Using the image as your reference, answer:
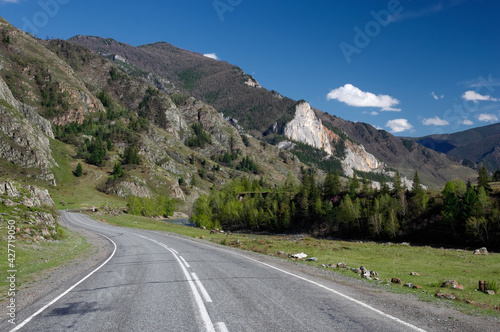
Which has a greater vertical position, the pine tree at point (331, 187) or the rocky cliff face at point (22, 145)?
the rocky cliff face at point (22, 145)

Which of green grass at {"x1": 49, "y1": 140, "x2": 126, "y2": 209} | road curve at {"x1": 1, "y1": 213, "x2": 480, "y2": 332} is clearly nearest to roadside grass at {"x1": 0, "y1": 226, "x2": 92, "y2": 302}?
road curve at {"x1": 1, "y1": 213, "x2": 480, "y2": 332}

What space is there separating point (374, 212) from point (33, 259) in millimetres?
75978

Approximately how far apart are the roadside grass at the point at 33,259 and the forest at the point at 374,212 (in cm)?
6705

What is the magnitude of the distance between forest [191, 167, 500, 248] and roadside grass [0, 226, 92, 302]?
67053 mm

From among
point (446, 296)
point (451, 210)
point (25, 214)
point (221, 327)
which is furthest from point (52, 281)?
point (451, 210)

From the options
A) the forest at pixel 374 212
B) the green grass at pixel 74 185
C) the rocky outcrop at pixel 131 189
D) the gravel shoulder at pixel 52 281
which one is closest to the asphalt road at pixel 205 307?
the gravel shoulder at pixel 52 281

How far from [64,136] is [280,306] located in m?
227

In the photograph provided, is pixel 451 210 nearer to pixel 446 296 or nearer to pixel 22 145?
pixel 446 296

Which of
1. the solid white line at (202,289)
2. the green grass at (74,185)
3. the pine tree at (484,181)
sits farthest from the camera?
the green grass at (74,185)

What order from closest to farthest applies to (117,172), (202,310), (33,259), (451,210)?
(202,310), (33,259), (451,210), (117,172)

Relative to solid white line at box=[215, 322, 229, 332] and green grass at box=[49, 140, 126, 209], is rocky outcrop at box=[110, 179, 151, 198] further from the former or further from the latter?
solid white line at box=[215, 322, 229, 332]

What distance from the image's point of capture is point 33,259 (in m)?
20.7

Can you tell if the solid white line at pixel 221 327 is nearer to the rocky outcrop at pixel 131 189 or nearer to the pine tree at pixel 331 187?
the pine tree at pixel 331 187

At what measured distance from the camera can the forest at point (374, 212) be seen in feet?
200
